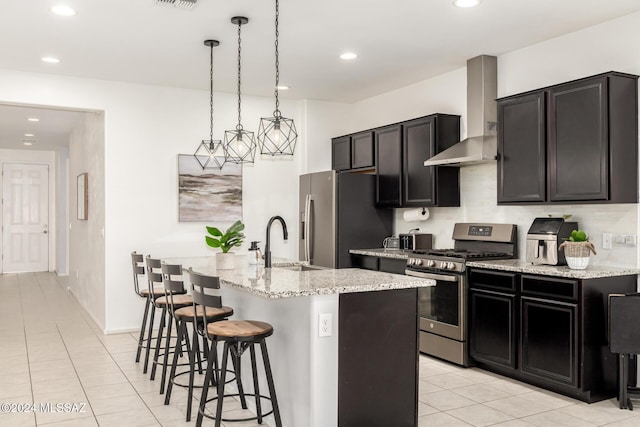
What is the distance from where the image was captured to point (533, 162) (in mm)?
4273

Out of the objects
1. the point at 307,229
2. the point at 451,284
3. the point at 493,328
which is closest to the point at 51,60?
the point at 307,229

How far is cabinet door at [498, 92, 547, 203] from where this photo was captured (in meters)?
4.21

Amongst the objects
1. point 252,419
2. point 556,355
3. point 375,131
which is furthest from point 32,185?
point 556,355

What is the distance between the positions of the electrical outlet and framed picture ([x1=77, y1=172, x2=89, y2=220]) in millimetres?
5329

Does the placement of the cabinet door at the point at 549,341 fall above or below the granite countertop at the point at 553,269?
below

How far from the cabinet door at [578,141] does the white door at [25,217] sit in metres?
10.8

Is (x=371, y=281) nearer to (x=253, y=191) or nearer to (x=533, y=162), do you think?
(x=533, y=162)

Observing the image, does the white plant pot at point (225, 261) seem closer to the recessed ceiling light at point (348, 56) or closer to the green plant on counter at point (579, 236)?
the recessed ceiling light at point (348, 56)

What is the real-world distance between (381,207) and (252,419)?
3.35 m

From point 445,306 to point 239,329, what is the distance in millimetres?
2313

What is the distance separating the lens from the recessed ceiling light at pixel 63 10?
382cm

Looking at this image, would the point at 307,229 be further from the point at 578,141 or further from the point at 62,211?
the point at 62,211

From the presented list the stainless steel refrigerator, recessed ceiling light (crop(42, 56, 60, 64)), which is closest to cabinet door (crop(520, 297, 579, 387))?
the stainless steel refrigerator

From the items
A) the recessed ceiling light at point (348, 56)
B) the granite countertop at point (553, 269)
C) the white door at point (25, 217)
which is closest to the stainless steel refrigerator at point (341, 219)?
the recessed ceiling light at point (348, 56)
